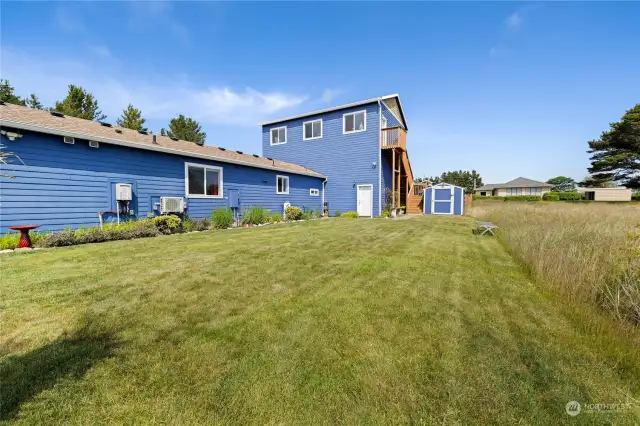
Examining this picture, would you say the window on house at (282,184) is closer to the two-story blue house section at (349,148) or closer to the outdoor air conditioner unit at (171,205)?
the two-story blue house section at (349,148)

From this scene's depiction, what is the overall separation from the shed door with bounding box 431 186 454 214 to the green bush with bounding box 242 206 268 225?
13.9m

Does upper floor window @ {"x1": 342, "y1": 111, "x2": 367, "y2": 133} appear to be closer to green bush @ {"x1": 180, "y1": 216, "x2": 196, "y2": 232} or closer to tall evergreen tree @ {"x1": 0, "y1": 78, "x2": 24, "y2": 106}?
green bush @ {"x1": 180, "y1": 216, "x2": 196, "y2": 232}

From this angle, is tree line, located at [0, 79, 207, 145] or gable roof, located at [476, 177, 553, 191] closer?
tree line, located at [0, 79, 207, 145]

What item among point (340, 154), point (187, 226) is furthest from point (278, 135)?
point (187, 226)

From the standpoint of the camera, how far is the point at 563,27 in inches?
330

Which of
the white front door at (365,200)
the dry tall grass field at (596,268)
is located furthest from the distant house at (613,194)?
the dry tall grass field at (596,268)

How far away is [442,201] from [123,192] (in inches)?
758

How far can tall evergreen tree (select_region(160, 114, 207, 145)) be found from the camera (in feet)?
111

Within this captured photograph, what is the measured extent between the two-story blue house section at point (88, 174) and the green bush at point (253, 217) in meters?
0.76

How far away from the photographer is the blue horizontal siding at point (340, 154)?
16.0 m

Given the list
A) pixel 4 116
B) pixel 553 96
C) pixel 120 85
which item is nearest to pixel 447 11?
pixel 553 96

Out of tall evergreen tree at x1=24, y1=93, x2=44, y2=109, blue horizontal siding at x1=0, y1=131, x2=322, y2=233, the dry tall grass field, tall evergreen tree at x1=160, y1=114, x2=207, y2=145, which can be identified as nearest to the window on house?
blue horizontal siding at x1=0, y1=131, x2=322, y2=233

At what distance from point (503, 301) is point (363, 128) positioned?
14.7m

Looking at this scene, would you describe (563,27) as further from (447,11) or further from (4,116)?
(4,116)
